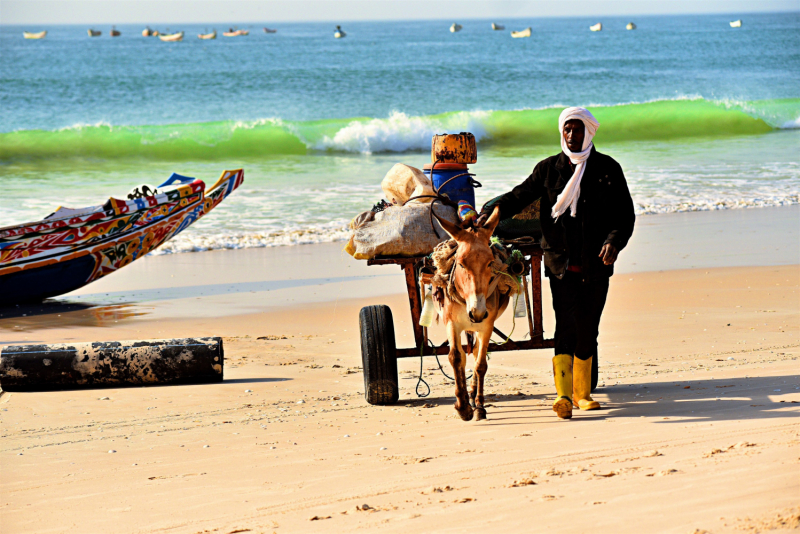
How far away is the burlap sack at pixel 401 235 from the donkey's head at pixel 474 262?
591 mm

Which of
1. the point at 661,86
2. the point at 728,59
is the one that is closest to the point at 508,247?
the point at 661,86

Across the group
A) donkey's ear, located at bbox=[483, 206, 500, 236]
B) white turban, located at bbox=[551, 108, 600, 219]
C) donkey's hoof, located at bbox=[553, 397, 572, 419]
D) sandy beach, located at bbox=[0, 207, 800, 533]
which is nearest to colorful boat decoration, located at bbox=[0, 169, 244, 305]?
sandy beach, located at bbox=[0, 207, 800, 533]

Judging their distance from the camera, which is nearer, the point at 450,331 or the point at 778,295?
the point at 450,331

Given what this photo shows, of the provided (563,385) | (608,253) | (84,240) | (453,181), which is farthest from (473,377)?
(84,240)

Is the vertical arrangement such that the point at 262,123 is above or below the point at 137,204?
above

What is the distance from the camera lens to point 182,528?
391 centimetres

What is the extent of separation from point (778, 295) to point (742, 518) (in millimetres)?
6682

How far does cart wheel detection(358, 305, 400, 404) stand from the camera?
5.84 m

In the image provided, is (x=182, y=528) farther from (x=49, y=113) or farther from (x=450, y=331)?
(x=49, y=113)

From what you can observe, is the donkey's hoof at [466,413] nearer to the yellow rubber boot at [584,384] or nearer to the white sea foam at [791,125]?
the yellow rubber boot at [584,384]

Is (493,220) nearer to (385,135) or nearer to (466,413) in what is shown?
(466,413)

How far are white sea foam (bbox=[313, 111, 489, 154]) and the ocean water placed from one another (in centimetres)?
9

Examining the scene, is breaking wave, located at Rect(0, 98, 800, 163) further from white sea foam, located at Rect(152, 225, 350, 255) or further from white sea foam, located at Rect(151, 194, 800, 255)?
white sea foam, located at Rect(152, 225, 350, 255)

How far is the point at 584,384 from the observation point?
5.63 metres
